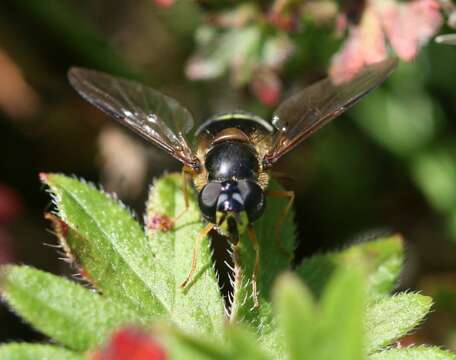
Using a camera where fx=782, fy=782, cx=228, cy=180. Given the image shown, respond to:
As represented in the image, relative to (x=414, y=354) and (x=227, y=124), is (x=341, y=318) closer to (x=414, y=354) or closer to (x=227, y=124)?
(x=414, y=354)

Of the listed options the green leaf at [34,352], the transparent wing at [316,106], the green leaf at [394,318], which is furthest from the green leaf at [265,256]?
the green leaf at [34,352]

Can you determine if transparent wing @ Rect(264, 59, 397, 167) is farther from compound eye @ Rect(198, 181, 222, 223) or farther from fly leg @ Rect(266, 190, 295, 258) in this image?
compound eye @ Rect(198, 181, 222, 223)

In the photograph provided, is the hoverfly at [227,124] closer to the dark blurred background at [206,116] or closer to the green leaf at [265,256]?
the green leaf at [265,256]

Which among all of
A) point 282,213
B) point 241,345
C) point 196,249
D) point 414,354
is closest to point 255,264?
point 196,249

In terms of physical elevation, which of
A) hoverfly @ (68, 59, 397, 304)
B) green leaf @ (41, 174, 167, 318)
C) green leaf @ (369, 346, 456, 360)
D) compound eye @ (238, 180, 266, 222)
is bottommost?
green leaf @ (369, 346, 456, 360)

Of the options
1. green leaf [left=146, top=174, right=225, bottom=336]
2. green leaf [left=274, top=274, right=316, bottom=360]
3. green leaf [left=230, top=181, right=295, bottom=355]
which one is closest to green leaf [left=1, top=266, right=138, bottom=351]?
green leaf [left=146, top=174, right=225, bottom=336]
